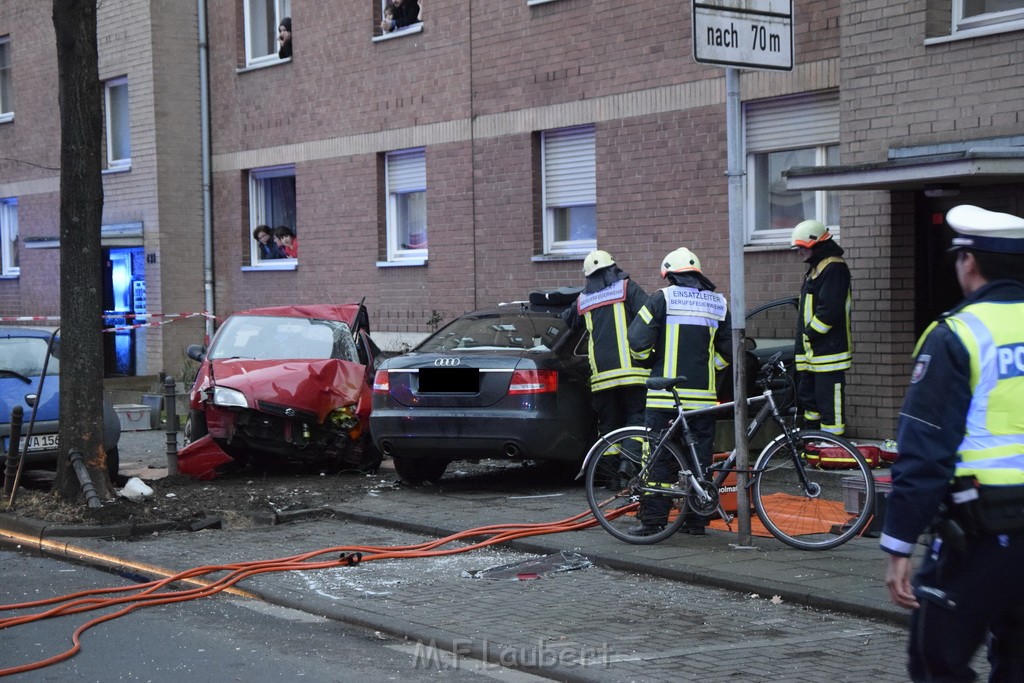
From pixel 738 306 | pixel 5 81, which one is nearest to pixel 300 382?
pixel 738 306

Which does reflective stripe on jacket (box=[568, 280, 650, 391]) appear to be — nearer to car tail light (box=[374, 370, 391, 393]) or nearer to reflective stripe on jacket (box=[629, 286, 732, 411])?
reflective stripe on jacket (box=[629, 286, 732, 411])

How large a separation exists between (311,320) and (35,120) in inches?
568

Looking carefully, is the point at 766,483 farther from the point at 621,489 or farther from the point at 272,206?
the point at 272,206

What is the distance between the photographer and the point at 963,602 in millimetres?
3561

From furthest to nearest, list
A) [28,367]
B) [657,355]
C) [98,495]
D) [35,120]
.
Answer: [35,120]
[28,367]
[98,495]
[657,355]

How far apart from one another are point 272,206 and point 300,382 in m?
10.2

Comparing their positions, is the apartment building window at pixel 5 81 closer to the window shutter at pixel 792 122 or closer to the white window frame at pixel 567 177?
the white window frame at pixel 567 177

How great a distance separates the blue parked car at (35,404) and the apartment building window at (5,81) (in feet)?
50.6

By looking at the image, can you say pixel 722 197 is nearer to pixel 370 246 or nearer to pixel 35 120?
pixel 370 246

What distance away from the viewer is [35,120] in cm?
2555

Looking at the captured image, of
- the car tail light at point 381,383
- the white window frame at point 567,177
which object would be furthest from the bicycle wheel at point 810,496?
the white window frame at point 567,177

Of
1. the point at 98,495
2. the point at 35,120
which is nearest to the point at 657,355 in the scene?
the point at 98,495

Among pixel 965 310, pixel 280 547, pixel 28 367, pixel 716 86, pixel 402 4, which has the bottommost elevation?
pixel 280 547

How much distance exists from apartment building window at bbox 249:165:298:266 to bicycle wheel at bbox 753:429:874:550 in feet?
44.3
